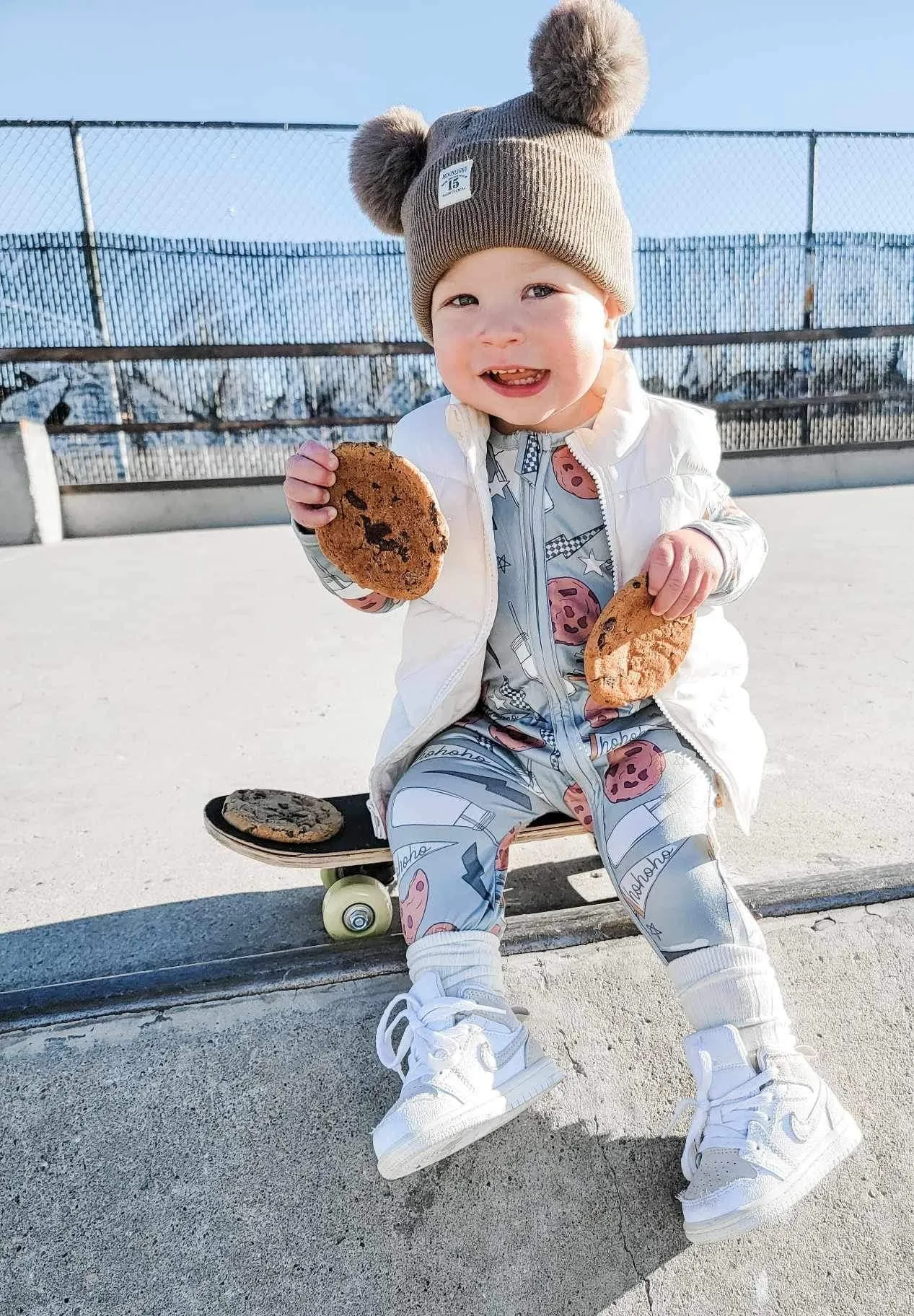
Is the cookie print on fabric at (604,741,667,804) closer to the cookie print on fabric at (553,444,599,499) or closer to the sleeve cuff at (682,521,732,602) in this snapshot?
the sleeve cuff at (682,521,732,602)

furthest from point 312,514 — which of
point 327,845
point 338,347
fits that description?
point 338,347

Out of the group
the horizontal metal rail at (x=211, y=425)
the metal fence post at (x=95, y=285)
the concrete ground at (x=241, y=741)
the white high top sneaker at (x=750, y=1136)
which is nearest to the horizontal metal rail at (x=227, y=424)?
the horizontal metal rail at (x=211, y=425)

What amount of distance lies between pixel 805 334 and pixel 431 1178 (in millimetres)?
8205

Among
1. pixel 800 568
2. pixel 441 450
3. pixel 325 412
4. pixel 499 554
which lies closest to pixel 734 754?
pixel 499 554

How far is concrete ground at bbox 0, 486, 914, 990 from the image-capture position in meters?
1.66

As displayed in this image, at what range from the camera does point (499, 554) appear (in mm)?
1482

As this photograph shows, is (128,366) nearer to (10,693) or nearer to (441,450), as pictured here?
(10,693)

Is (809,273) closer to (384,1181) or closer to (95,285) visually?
(95,285)

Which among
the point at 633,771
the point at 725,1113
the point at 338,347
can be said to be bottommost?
the point at 725,1113

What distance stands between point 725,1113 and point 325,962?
61cm

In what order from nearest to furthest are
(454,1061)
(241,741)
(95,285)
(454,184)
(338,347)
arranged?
(454,1061) < (454,184) < (241,741) < (95,285) < (338,347)

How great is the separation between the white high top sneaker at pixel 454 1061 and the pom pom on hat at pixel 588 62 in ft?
3.98

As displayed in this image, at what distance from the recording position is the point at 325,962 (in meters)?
1.39

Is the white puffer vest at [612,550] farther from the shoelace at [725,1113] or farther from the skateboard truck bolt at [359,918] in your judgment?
the shoelace at [725,1113]
